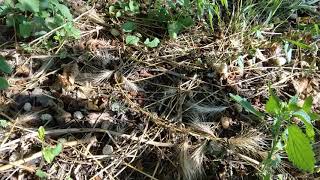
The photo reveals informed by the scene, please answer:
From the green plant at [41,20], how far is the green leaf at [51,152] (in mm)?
527

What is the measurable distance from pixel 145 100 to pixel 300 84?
2.19 feet

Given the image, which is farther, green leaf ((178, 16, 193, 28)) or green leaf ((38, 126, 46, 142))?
green leaf ((178, 16, 193, 28))

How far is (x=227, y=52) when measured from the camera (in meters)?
1.85

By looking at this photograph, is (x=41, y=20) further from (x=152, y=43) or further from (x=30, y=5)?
(x=152, y=43)

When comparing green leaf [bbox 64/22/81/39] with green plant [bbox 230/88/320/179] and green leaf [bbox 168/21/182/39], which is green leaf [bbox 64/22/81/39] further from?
green plant [bbox 230/88/320/179]

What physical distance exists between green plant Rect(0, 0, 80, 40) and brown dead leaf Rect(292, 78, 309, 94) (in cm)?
95

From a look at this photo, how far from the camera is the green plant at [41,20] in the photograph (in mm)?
1726

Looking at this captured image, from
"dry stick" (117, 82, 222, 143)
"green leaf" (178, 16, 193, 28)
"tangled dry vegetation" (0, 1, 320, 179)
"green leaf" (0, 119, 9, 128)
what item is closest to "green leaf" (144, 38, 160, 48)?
"tangled dry vegetation" (0, 1, 320, 179)

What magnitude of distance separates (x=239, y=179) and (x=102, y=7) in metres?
1.03

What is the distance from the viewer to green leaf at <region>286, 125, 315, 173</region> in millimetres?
1265

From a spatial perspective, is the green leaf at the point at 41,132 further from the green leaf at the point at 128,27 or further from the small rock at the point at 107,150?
the green leaf at the point at 128,27

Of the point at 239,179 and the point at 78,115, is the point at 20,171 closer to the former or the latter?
the point at 78,115

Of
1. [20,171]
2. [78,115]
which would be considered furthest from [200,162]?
[20,171]

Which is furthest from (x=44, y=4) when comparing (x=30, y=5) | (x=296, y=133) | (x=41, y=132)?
(x=296, y=133)
